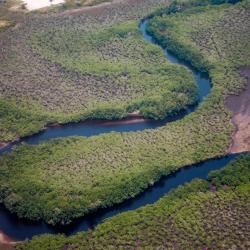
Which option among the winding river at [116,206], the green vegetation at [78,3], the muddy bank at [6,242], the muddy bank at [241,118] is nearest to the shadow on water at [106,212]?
the winding river at [116,206]

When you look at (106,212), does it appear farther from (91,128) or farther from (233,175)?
(233,175)

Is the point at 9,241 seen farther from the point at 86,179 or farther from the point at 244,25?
the point at 244,25

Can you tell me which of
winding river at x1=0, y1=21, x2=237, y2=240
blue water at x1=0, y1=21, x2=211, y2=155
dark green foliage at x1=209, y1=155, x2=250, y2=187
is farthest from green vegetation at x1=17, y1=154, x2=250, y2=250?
blue water at x1=0, y1=21, x2=211, y2=155

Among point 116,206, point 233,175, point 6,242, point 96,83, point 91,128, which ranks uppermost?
point 96,83

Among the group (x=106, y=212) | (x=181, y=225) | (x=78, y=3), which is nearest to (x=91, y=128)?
(x=106, y=212)

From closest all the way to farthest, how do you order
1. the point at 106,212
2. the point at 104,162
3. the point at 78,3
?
the point at 106,212, the point at 104,162, the point at 78,3

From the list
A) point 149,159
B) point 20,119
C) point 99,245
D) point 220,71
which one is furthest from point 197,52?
point 99,245
